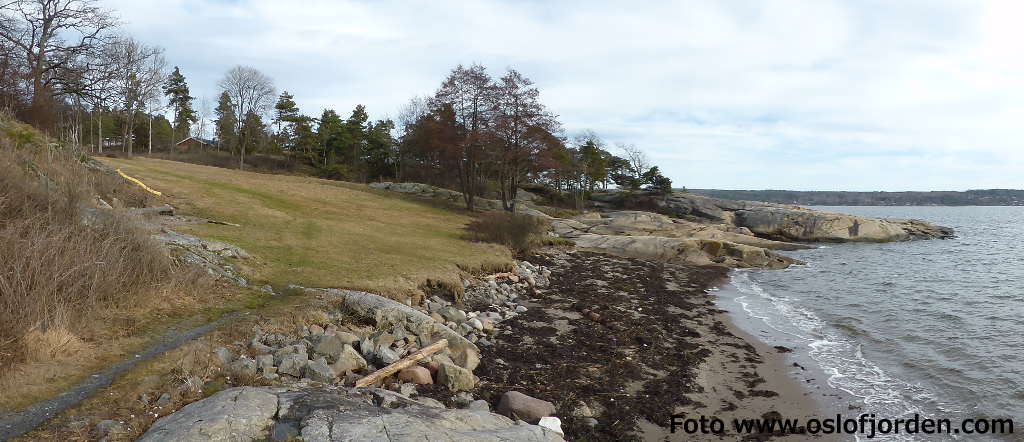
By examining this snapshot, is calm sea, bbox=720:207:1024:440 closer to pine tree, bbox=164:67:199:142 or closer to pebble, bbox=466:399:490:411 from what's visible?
pebble, bbox=466:399:490:411

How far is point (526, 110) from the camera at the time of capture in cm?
3581

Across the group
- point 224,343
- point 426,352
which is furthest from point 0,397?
Result: point 426,352

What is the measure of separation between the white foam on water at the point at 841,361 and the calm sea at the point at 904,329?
24 mm

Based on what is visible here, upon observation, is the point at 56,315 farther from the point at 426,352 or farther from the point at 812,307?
the point at 812,307

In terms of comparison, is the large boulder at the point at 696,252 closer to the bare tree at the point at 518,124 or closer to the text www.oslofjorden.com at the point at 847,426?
the bare tree at the point at 518,124

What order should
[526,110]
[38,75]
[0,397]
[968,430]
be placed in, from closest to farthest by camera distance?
[0,397] → [968,430] → [38,75] → [526,110]

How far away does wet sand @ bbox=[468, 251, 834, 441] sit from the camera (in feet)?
24.8

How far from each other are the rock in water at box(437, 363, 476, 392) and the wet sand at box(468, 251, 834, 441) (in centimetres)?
23

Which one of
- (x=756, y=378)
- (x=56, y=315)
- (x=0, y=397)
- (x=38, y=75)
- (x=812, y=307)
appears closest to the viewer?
(x=0, y=397)

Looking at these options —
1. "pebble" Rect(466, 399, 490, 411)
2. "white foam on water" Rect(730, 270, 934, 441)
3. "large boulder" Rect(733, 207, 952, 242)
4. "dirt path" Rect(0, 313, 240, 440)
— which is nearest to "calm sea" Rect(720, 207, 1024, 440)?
"white foam on water" Rect(730, 270, 934, 441)

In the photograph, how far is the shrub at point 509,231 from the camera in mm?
23094

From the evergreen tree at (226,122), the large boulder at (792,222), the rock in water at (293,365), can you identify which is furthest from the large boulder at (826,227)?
the evergreen tree at (226,122)

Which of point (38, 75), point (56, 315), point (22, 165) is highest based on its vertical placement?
point (38, 75)

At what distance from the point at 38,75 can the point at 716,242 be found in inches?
1267
